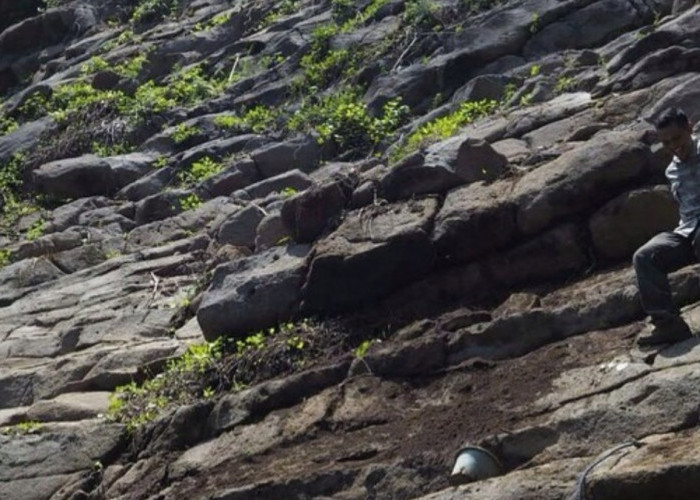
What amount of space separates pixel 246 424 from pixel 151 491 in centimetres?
87

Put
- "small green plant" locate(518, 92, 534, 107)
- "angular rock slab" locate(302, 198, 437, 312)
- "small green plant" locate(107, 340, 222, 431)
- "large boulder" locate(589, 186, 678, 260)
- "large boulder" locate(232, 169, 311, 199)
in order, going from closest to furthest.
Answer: "large boulder" locate(589, 186, 678, 260) → "angular rock slab" locate(302, 198, 437, 312) → "small green plant" locate(107, 340, 222, 431) → "small green plant" locate(518, 92, 534, 107) → "large boulder" locate(232, 169, 311, 199)

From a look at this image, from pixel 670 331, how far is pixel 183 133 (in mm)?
12004

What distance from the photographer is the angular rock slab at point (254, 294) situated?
1273 cm

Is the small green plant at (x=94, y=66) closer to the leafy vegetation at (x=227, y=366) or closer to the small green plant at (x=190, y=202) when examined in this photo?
the small green plant at (x=190, y=202)

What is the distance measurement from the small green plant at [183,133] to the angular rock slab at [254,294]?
A: 7.30 metres

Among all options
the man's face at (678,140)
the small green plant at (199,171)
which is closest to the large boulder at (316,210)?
the man's face at (678,140)

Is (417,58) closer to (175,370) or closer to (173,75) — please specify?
(173,75)

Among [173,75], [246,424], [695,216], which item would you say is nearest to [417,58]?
[173,75]

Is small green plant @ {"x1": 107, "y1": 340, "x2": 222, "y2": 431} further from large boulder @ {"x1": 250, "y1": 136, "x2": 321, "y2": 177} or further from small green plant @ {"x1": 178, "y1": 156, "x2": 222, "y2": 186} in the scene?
small green plant @ {"x1": 178, "y1": 156, "x2": 222, "y2": 186}

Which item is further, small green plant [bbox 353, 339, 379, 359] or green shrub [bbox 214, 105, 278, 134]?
green shrub [bbox 214, 105, 278, 134]

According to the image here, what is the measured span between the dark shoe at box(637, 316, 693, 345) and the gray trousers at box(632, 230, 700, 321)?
4 centimetres

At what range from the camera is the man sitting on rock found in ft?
31.2

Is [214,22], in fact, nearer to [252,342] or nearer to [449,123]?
[449,123]

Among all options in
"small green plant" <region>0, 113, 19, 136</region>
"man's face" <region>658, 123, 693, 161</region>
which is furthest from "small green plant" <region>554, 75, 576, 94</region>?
"small green plant" <region>0, 113, 19, 136</region>
